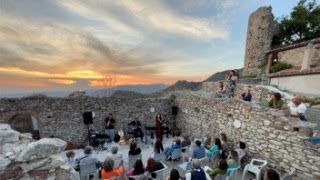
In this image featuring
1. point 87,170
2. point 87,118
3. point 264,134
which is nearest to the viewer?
point 87,170

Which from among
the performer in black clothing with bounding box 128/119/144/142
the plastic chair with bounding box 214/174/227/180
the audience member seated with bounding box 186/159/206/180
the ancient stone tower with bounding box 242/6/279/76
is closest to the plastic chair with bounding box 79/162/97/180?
the audience member seated with bounding box 186/159/206/180

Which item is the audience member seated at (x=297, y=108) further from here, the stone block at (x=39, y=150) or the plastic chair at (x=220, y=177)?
the stone block at (x=39, y=150)

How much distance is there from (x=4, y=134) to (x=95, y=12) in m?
5.40

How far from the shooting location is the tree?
1596 cm

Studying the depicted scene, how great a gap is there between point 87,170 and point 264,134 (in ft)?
16.9

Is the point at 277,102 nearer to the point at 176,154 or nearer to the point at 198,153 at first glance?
the point at 198,153

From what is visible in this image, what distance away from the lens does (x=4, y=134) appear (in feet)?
12.4

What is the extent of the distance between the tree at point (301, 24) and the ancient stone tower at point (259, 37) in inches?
67.0

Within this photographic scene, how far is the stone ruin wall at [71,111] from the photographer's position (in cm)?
770

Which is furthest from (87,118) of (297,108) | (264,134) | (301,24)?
(301,24)

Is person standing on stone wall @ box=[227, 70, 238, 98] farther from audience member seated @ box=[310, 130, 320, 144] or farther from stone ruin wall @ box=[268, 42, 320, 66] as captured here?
stone ruin wall @ box=[268, 42, 320, 66]

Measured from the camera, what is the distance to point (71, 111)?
28.2 ft

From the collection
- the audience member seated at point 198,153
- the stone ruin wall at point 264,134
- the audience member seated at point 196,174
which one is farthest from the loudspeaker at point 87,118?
the audience member seated at point 196,174

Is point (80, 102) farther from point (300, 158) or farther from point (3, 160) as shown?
point (300, 158)
